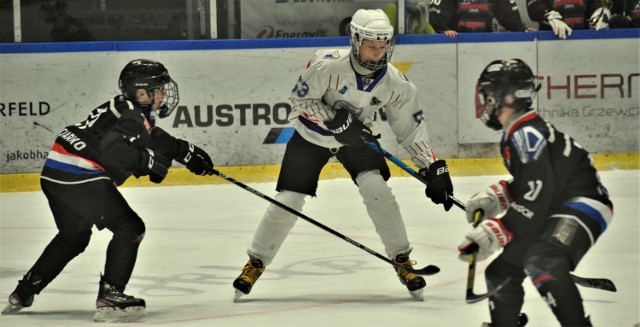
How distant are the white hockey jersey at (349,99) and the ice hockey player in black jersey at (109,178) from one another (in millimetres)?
572

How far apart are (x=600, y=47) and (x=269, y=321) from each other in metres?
4.63

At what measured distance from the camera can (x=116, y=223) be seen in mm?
4613

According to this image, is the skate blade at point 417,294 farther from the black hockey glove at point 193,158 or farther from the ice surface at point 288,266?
the black hockey glove at point 193,158

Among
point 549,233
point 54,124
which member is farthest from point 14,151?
point 549,233

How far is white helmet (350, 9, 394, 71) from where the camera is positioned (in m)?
4.91

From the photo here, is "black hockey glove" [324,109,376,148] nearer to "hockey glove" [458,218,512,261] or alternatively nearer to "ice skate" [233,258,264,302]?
"ice skate" [233,258,264,302]

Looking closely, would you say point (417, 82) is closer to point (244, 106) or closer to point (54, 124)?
point (244, 106)

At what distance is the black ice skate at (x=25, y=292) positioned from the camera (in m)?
4.73

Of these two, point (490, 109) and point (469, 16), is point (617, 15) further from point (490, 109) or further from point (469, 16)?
point (490, 109)

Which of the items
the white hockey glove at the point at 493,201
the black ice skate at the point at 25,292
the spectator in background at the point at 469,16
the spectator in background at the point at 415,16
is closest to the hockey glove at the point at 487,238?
the white hockey glove at the point at 493,201

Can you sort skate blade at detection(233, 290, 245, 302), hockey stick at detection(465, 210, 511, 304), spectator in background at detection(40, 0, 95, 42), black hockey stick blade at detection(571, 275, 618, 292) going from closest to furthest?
hockey stick at detection(465, 210, 511, 304)
black hockey stick blade at detection(571, 275, 618, 292)
skate blade at detection(233, 290, 245, 302)
spectator in background at detection(40, 0, 95, 42)

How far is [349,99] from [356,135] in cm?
17

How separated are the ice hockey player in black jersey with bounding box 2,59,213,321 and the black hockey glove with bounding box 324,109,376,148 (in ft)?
1.95

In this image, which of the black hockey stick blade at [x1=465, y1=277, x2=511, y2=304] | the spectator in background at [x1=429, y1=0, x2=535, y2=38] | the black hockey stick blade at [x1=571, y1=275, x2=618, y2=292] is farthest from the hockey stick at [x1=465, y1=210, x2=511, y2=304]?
the spectator in background at [x1=429, y1=0, x2=535, y2=38]
